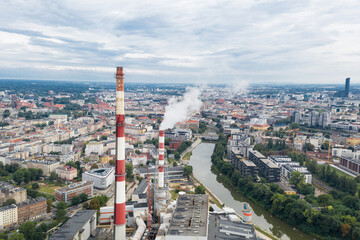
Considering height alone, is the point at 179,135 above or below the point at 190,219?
below

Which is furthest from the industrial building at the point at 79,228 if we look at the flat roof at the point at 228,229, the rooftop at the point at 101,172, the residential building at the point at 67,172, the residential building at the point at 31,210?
the residential building at the point at 67,172

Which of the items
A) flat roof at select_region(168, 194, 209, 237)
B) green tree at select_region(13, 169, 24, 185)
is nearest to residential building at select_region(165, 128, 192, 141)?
green tree at select_region(13, 169, 24, 185)

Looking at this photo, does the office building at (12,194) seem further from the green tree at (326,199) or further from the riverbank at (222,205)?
the green tree at (326,199)

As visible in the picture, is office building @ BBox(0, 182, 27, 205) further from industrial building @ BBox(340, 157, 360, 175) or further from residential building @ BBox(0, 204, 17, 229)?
industrial building @ BBox(340, 157, 360, 175)

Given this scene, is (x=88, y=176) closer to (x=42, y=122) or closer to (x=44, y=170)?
(x=44, y=170)

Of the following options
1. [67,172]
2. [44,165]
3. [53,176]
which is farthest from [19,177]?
[67,172]

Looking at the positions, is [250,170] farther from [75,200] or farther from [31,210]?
[31,210]

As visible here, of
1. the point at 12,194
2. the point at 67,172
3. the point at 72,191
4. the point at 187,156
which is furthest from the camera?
the point at 187,156
